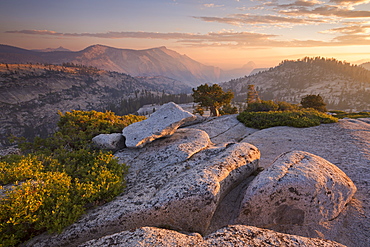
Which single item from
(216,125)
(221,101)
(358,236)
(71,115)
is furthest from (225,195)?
(221,101)

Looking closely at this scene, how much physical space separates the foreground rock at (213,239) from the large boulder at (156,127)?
20.5 ft

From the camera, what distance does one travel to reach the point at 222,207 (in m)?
7.83

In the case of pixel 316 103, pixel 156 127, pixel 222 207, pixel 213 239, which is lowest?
pixel 316 103

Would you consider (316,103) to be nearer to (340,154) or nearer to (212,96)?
(212,96)

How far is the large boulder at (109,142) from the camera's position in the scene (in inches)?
441

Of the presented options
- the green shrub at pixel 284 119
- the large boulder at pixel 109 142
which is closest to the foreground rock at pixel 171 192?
the large boulder at pixel 109 142

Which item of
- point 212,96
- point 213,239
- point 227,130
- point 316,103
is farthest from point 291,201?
point 316,103

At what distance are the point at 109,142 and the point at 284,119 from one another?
61.4ft

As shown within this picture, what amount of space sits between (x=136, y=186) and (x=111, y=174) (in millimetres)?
1194

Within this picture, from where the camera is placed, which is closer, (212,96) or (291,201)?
(291,201)

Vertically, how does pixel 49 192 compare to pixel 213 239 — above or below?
above

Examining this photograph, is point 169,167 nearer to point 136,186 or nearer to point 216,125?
point 136,186

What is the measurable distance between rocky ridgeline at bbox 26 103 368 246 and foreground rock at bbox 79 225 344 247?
0.03 metres

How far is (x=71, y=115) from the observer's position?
13.6m
